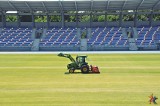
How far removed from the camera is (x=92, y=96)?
1750cm

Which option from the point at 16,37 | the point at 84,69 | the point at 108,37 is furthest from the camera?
the point at 16,37

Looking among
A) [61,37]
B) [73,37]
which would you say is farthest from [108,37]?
[61,37]

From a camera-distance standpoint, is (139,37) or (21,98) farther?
(139,37)

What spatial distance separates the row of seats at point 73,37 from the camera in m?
64.9

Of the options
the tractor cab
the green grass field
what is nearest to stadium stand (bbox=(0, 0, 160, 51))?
the tractor cab

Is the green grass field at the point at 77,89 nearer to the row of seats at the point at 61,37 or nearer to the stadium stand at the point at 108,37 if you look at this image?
the stadium stand at the point at 108,37

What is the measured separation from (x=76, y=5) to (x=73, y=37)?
7.34 m

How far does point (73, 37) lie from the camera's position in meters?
67.7

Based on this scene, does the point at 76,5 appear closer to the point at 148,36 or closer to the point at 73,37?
the point at 73,37

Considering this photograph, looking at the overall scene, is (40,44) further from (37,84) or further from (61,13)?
(37,84)

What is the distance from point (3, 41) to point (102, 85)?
48.9 meters

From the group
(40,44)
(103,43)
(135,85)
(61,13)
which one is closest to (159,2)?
(103,43)

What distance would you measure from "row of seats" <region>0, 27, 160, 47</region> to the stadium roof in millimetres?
5105

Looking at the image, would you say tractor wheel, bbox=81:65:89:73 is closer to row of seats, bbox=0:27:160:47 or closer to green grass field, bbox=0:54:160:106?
green grass field, bbox=0:54:160:106
